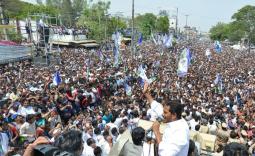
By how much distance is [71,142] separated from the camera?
2.42 metres

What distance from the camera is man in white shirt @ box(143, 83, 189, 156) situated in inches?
111

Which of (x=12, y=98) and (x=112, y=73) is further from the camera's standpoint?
(x=112, y=73)

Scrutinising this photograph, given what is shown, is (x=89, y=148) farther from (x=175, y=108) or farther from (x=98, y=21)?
(x=98, y=21)

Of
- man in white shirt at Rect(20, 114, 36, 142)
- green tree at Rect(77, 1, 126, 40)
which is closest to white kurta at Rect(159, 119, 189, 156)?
man in white shirt at Rect(20, 114, 36, 142)

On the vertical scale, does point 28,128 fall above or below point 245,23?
below

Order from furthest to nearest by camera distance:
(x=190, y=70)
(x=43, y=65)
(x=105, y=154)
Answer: (x=190, y=70) < (x=43, y=65) < (x=105, y=154)

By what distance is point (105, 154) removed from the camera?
19.2 feet

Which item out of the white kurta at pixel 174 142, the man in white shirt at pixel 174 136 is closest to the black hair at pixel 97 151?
the man in white shirt at pixel 174 136

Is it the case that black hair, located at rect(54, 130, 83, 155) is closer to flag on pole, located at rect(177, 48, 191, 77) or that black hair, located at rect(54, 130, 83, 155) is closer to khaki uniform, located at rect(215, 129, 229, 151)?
khaki uniform, located at rect(215, 129, 229, 151)

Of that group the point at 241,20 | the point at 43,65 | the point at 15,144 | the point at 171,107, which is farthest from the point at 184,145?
the point at 241,20

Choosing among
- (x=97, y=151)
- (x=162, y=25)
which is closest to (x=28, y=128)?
(x=97, y=151)

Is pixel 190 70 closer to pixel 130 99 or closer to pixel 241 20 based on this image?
pixel 130 99

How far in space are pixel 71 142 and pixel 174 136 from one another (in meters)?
0.85

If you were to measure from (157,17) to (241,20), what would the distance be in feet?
63.0
